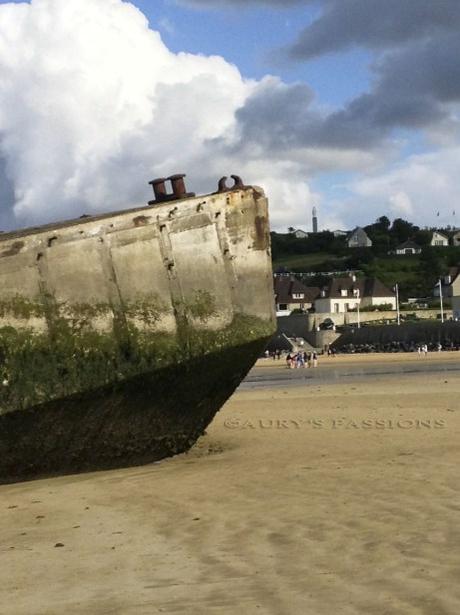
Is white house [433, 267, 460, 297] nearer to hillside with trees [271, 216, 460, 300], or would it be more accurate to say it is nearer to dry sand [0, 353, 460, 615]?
hillside with trees [271, 216, 460, 300]

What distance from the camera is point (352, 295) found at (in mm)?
104562

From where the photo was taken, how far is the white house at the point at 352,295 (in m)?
103

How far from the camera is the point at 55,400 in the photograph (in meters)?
8.10

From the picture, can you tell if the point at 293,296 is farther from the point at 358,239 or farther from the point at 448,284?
the point at 358,239

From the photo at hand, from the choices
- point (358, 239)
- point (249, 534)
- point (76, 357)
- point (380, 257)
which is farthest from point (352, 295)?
point (249, 534)

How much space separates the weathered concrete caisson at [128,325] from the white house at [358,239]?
137m

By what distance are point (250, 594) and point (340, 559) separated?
2.52 ft

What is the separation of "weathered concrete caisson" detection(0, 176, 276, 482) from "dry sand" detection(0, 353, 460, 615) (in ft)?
1.26

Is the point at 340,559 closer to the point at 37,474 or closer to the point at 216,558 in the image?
the point at 216,558

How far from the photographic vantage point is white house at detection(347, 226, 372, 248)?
5753 inches

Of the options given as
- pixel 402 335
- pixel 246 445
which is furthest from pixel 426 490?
pixel 402 335

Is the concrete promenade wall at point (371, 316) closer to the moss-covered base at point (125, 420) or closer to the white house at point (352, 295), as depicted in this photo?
the white house at point (352, 295)

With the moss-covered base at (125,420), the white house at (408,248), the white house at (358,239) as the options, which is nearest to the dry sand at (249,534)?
the moss-covered base at (125,420)

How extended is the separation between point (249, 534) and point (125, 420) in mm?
3249
